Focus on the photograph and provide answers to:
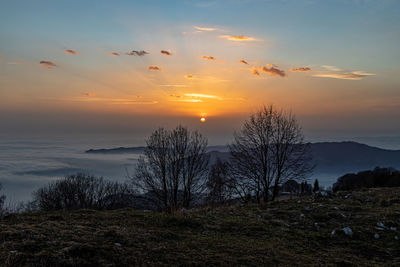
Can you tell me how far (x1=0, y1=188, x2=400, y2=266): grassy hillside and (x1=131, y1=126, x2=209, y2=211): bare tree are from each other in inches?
675

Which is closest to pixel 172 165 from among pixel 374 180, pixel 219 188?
pixel 219 188

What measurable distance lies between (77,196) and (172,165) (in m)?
26.3

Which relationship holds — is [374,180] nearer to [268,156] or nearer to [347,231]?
[268,156]

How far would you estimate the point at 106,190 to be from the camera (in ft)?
166

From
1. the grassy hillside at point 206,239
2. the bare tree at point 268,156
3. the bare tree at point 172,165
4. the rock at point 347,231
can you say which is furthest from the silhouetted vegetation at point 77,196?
the rock at point 347,231

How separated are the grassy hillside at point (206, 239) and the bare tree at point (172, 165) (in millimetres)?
17149

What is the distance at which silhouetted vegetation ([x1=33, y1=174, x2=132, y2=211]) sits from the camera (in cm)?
4275

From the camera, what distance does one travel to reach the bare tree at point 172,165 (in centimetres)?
2788

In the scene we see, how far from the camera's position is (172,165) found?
2784 centimetres

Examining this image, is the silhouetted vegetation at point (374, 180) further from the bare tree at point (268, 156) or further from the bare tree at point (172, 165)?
the bare tree at point (172, 165)

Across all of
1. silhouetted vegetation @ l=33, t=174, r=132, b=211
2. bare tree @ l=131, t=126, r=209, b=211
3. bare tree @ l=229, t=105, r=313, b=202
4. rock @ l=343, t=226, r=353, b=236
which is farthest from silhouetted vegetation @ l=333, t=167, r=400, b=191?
silhouetted vegetation @ l=33, t=174, r=132, b=211

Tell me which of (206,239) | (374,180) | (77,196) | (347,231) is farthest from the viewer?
(77,196)

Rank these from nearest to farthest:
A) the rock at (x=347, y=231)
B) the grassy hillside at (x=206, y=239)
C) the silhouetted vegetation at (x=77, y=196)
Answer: the grassy hillside at (x=206, y=239), the rock at (x=347, y=231), the silhouetted vegetation at (x=77, y=196)

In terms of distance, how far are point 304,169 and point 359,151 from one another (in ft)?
649
